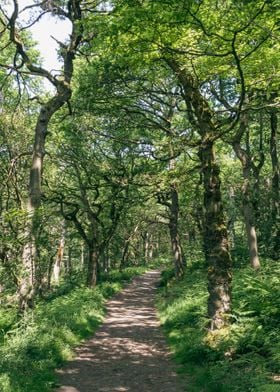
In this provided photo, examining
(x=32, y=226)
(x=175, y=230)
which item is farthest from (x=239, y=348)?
(x=175, y=230)

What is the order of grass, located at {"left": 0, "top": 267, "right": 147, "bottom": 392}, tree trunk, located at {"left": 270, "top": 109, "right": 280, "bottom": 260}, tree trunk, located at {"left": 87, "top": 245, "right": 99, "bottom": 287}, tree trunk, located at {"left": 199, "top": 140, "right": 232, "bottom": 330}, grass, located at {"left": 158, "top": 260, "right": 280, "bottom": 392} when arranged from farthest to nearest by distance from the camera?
1. tree trunk, located at {"left": 87, "top": 245, "right": 99, "bottom": 287}
2. tree trunk, located at {"left": 270, "top": 109, "right": 280, "bottom": 260}
3. tree trunk, located at {"left": 199, "top": 140, "right": 232, "bottom": 330}
4. grass, located at {"left": 0, "top": 267, "right": 147, "bottom": 392}
5. grass, located at {"left": 158, "top": 260, "right": 280, "bottom": 392}

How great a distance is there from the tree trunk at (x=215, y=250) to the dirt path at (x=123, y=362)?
1.85 meters

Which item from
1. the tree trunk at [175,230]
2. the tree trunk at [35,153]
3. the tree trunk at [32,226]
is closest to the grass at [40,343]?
the tree trunk at [32,226]

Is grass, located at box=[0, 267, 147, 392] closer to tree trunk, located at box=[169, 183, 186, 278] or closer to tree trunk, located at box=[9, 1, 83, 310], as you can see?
tree trunk, located at box=[9, 1, 83, 310]

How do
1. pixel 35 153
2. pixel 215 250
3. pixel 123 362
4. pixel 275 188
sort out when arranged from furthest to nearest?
1. pixel 275 188
2. pixel 35 153
3. pixel 123 362
4. pixel 215 250

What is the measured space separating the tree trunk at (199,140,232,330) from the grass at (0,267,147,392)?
163 inches

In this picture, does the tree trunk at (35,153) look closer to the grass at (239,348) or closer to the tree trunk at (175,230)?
the grass at (239,348)

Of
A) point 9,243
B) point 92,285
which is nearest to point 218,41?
point 9,243

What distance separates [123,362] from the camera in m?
10.8

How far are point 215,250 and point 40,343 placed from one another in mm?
5055

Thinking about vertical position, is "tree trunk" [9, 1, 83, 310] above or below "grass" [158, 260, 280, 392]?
above

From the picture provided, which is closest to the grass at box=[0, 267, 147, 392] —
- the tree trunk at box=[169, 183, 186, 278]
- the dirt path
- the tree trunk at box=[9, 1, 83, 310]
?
the dirt path

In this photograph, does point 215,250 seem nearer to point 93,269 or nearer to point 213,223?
point 213,223

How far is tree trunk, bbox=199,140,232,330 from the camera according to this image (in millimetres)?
10023
